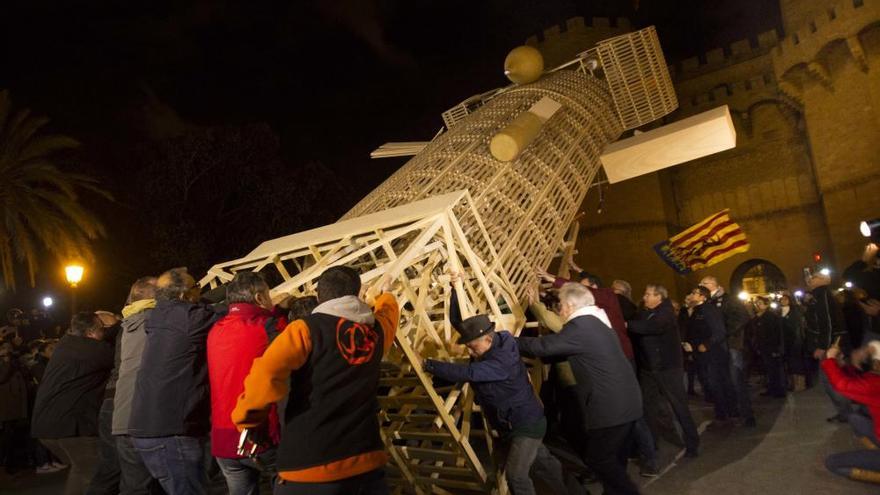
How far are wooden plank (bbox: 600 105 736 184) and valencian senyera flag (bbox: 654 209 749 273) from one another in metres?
2.81

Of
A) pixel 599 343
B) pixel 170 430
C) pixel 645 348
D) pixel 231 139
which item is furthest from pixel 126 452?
pixel 231 139

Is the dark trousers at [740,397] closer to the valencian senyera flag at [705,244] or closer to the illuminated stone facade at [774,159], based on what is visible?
the valencian senyera flag at [705,244]

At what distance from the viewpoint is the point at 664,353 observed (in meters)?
5.73

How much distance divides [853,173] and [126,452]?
21.1 meters

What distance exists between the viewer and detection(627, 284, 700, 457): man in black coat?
5480 mm

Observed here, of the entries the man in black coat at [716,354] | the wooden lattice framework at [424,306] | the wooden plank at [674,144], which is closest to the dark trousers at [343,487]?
the wooden lattice framework at [424,306]

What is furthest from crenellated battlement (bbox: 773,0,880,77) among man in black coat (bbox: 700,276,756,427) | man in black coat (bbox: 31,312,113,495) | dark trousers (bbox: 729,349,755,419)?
man in black coat (bbox: 31,312,113,495)

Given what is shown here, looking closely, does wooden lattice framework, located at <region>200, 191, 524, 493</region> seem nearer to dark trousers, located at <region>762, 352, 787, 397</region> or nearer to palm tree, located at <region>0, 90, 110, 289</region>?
dark trousers, located at <region>762, 352, 787, 397</region>

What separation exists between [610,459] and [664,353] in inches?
95.0

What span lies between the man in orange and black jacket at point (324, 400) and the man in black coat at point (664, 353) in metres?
3.78

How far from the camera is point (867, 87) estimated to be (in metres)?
16.5

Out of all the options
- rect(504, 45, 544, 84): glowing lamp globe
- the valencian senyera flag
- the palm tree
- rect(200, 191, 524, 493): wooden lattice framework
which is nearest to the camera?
rect(200, 191, 524, 493): wooden lattice framework

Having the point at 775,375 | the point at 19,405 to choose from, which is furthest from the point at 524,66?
the point at 19,405

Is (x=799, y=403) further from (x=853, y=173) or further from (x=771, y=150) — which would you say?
(x=771, y=150)
